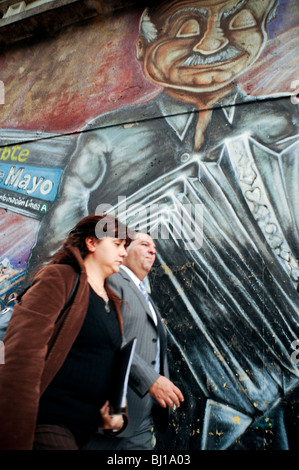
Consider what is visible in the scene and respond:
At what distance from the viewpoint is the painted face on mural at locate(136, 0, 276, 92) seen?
13.0 ft

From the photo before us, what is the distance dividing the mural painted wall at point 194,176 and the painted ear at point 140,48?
0.06 feet

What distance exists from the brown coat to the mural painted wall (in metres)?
1.55

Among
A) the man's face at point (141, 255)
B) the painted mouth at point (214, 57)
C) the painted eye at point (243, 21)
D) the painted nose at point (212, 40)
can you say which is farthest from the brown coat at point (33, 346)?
the painted eye at point (243, 21)

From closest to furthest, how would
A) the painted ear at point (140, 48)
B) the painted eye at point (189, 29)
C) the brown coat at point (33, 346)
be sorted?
1. the brown coat at point (33, 346)
2. the painted eye at point (189, 29)
3. the painted ear at point (140, 48)

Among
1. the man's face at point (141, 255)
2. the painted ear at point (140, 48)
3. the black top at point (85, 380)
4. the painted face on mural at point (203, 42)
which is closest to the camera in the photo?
the black top at point (85, 380)

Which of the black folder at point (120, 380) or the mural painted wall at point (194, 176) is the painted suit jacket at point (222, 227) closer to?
the mural painted wall at point (194, 176)

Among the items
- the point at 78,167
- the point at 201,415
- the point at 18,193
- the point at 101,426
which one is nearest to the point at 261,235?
the point at 201,415

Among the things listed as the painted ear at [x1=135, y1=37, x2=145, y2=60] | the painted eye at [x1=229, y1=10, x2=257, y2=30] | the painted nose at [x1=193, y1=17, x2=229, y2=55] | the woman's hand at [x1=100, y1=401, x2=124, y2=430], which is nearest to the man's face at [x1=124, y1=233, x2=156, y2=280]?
the woman's hand at [x1=100, y1=401, x2=124, y2=430]

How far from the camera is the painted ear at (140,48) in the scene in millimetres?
4641

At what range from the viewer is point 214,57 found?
4086 millimetres

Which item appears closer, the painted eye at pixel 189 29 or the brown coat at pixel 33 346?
the brown coat at pixel 33 346

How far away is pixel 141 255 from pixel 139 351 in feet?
3.26

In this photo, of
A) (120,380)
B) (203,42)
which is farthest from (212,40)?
(120,380)

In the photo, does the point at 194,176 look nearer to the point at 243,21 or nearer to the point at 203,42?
the point at 203,42
